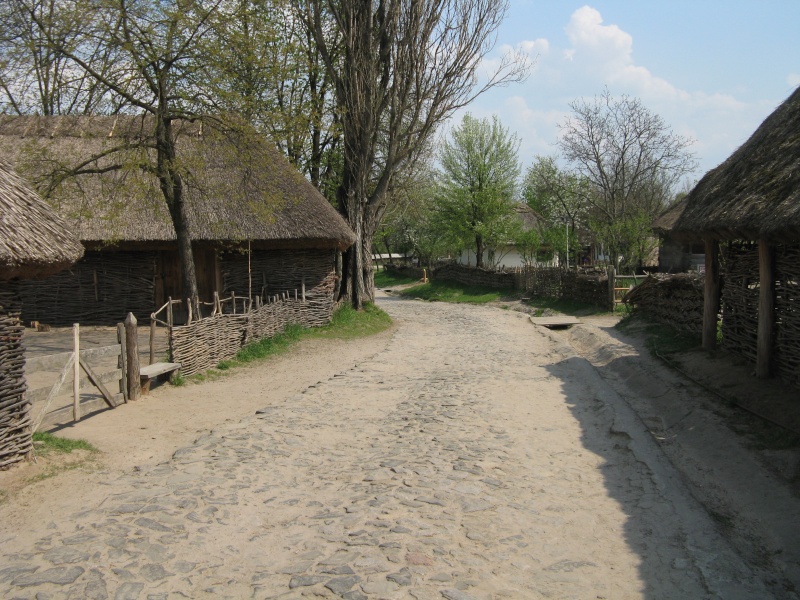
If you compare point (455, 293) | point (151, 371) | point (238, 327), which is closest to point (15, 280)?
point (151, 371)

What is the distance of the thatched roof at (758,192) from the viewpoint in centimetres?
772

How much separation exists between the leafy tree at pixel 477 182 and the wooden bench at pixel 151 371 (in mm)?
27863

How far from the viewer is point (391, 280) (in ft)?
171

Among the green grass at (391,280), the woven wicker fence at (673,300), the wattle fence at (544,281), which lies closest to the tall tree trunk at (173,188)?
the woven wicker fence at (673,300)

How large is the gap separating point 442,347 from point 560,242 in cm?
2198

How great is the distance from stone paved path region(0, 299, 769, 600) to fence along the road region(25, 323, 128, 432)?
1.52 meters

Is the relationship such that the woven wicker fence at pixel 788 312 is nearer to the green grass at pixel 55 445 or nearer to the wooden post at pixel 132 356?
the green grass at pixel 55 445

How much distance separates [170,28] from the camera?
39.9 ft

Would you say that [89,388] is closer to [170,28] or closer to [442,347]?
[170,28]

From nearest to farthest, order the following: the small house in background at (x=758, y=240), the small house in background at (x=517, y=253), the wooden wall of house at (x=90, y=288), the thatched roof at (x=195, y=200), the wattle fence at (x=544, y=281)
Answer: the small house in background at (x=758, y=240), the thatched roof at (x=195, y=200), the wooden wall of house at (x=90, y=288), the wattle fence at (x=544, y=281), the small house in background at (x=517, y=253)

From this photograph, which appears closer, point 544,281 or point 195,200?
point 195,200

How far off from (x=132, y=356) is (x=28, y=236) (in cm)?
317

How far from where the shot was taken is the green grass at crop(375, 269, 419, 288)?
4919 cm

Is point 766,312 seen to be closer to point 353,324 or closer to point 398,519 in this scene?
point 398,519
